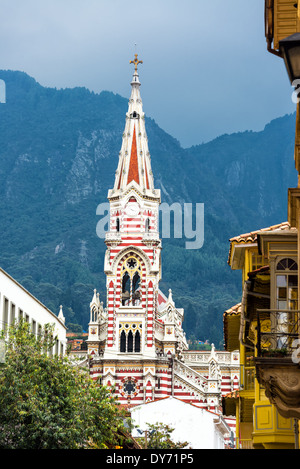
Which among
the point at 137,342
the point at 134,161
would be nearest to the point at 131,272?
the point at 137,342

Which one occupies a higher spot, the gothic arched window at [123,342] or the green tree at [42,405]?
the gothic arched window at [123,342]

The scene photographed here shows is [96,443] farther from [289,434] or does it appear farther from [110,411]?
[289,434]

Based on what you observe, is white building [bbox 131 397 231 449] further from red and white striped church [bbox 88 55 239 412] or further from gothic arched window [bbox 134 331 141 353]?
gothic arched window [bbox 134 331 141 353]

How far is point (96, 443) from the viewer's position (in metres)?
40.8

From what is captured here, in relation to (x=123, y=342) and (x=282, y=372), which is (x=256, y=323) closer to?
(x=282, y=372)

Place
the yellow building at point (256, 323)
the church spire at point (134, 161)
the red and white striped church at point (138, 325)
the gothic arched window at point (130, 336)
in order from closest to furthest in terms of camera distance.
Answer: the yellow building at point (256, 323), the red and white striped church at point (138, 325), the gothic arched window at point (130, 336), the church spire at point (134, 161)

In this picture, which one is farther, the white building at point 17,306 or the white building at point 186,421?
the white building at point 186,421

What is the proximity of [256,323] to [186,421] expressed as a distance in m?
34.6

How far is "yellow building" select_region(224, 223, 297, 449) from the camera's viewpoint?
22.6 metres

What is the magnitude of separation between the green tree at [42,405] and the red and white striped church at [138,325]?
43.8 m

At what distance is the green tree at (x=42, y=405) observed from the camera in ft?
121

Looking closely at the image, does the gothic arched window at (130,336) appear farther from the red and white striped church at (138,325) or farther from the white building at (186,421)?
the white building at (186,421)

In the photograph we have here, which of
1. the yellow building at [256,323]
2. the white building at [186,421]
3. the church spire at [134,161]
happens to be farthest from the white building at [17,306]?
the church spire at [134,161]

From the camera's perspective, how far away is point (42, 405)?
3722 centimetres
